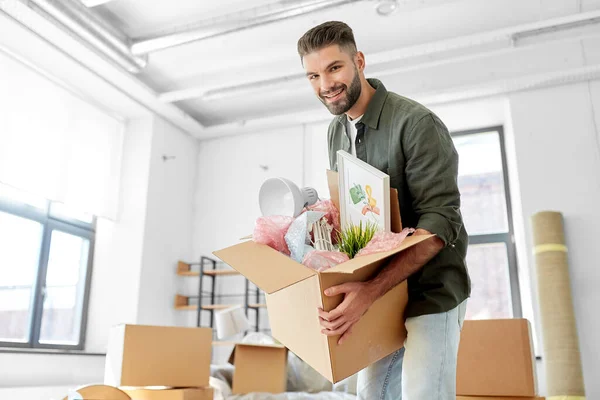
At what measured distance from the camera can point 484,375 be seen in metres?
2.26

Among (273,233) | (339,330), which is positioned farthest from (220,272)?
(339,330)

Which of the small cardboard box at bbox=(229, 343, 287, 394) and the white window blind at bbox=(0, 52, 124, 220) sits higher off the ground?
the white window blind at bbox=(0, 52, 124, 220)

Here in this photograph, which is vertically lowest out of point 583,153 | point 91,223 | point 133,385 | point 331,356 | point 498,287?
point 133,385

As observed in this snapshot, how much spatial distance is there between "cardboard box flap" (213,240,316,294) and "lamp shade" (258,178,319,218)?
Result: 0.16 meters

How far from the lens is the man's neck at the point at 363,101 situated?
1.42 m

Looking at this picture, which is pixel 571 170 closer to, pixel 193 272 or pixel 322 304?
pixel 193 272

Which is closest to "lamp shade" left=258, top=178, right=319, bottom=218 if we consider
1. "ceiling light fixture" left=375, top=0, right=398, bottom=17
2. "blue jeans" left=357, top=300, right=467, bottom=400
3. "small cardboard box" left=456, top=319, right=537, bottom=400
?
"blue jeans" left=357, top=300, right=467, bottom=400

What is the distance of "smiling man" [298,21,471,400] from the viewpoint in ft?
3.76

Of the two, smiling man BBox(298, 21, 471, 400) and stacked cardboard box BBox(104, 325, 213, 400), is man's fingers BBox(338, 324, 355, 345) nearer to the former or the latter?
smiling man BBox(298, 21, 471, 400)

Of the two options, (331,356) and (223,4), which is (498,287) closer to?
(223,4)

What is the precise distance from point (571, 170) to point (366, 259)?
12.4 feet

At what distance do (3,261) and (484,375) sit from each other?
330 centimetres

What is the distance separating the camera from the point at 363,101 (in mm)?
1423

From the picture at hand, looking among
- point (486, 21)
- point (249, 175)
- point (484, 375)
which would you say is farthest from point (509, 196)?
point (484, 375)
